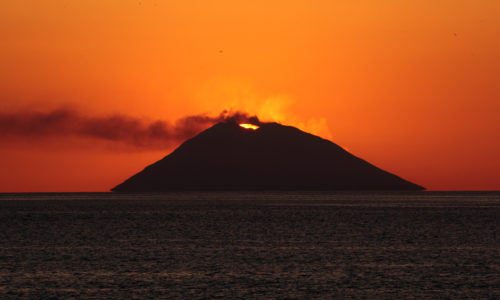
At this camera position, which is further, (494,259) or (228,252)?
(228,252)

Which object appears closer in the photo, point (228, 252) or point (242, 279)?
point (242, 279)

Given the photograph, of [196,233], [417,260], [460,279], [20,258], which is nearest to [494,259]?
[417,260]

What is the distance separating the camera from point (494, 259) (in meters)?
41.7

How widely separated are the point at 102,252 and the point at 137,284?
53.4 ft

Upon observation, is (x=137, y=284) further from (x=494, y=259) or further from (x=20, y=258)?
(x=494, y=259)

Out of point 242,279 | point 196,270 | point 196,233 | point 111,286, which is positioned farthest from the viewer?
point 196,233

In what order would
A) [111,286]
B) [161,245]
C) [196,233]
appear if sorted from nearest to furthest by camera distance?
[111,286], [161,245], [196,233]

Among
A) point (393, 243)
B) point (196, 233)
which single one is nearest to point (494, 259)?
point (393, 243)

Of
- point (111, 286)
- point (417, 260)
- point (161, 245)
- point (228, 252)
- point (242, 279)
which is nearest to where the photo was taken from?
point (111, 286)

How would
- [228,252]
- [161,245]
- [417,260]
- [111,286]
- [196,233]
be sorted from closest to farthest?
[111,286]
[417,260]
[228,252]
[161,245]
[196,233]

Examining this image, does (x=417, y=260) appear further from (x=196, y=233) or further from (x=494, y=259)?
(x=196, y=233)

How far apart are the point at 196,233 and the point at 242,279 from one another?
35.7m

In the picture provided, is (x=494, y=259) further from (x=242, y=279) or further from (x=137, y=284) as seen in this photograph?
(x=137, y=284)

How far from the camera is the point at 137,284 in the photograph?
3131 centimetres
